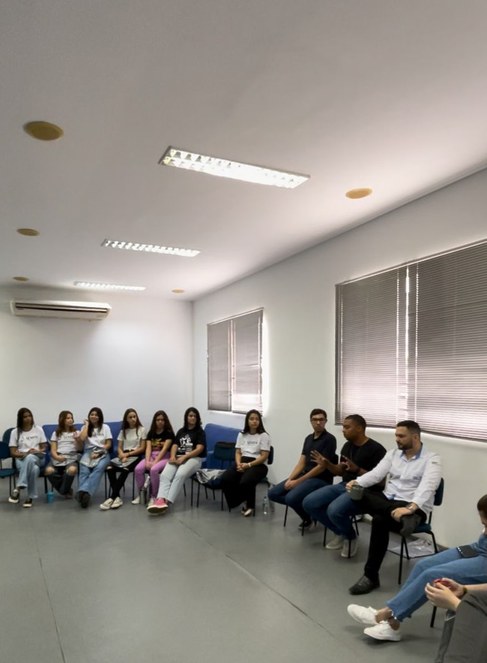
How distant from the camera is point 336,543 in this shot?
13.6ft

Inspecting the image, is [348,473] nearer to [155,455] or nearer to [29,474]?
[155,455]

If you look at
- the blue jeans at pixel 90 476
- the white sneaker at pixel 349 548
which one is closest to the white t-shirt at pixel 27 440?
the blue jeans at pixel 90 476

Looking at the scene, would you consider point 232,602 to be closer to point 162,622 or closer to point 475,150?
point 162,622

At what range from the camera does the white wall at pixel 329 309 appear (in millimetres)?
3730

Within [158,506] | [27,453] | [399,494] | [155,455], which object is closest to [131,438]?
[155,455]

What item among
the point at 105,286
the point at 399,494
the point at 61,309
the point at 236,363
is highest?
the point at 105,286

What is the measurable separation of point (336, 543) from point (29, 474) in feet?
12.1

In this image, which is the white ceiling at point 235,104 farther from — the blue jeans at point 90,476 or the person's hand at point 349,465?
the blue jeans at point 90,476

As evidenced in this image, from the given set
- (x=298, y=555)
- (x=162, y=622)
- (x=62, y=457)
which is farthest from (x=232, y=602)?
(x=62, y=457)

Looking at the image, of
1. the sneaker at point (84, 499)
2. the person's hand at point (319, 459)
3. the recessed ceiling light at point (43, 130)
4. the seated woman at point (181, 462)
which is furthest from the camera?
the sneaker at point (84, 499)

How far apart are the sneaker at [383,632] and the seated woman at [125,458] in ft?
11.6

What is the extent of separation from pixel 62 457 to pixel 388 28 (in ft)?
18.5

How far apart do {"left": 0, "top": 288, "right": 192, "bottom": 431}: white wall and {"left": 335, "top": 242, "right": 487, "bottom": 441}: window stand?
4.67 metres

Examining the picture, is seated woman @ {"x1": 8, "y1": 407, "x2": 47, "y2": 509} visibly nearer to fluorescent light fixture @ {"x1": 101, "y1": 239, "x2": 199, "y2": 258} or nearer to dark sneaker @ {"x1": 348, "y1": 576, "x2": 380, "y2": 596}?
fluorescent light fixture @ {"x1": 101, "y1": 239, "x2": 199, "y2": 258}
